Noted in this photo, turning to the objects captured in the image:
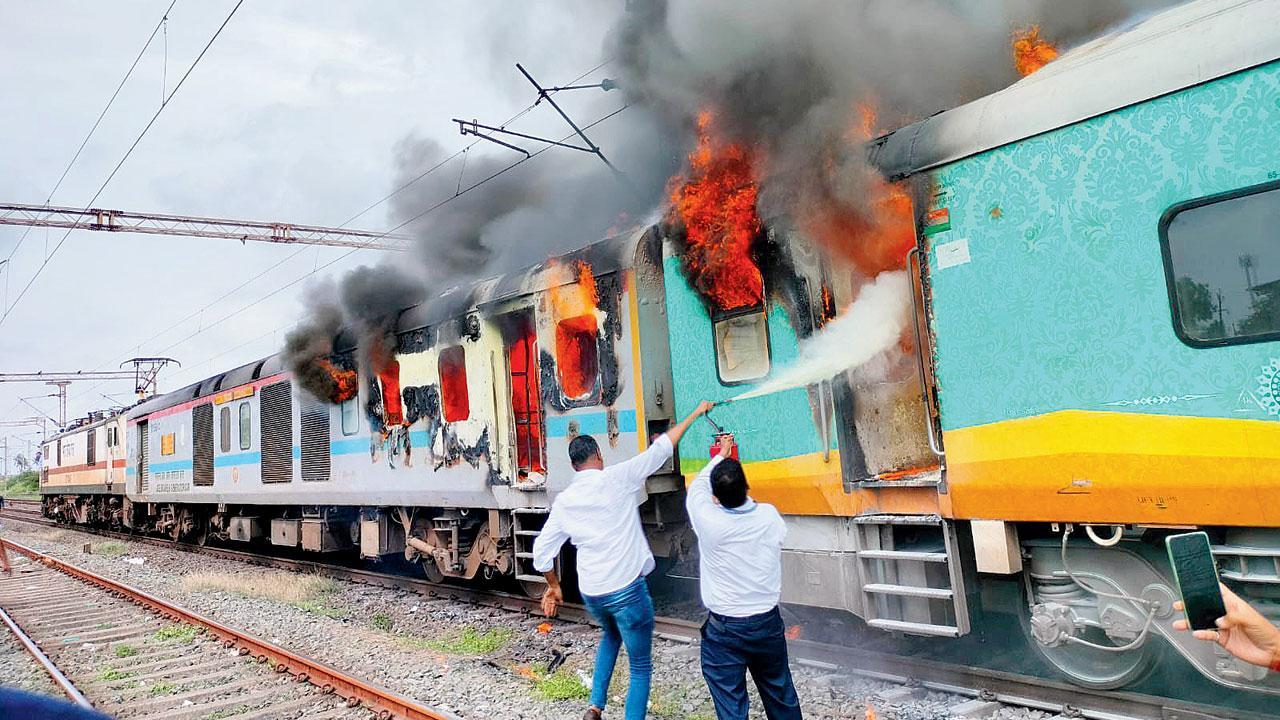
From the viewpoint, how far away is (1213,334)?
4.14m

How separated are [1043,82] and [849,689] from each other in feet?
13.3

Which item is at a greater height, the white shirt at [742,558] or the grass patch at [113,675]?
the white shirt at [742,558]

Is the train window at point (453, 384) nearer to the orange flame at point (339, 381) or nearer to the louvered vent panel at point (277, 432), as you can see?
the orange flame at point (339, 381)

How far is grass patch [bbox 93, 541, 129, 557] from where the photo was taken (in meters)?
19.8

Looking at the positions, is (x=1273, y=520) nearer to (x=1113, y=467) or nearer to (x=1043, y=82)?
(x=1113, y=467)

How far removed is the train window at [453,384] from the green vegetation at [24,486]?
247 feet

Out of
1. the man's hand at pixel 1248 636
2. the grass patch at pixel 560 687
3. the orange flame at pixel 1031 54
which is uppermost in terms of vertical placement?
the orange flame at pixel 1031 54

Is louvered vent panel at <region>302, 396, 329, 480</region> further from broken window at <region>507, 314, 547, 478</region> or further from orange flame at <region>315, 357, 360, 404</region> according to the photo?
broken window at <region>507, 314, 547, 478</region>

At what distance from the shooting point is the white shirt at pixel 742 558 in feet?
13.2

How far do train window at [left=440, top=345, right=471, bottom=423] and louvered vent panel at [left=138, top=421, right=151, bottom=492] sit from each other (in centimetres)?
1468

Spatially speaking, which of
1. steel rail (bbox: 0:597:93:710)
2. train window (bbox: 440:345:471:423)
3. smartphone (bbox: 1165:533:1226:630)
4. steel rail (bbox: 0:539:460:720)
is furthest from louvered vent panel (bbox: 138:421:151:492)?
smartphone (bbox: 1165:533:1226:630)

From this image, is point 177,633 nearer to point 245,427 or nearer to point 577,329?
point 577,329

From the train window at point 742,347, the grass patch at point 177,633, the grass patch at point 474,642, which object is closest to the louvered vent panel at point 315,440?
the grass patch at point 177,633

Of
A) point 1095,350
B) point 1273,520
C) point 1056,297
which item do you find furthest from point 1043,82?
point 1273,520
